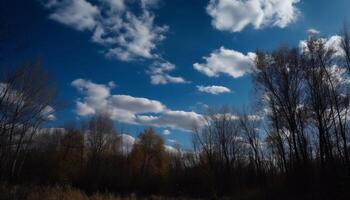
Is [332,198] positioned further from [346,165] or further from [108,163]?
[108,163]

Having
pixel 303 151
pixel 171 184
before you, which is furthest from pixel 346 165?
pixel 171 184

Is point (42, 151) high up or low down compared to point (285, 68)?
down

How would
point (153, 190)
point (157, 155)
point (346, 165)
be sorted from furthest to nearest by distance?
1. point (157, 155)
2. point (153, 190)
3. point (346, 165)

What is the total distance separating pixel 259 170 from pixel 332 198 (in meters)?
26.3

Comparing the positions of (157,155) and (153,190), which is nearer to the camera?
(153,190)

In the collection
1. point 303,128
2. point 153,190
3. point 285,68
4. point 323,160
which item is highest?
point 285,68

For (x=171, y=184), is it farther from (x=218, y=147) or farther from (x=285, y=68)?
(x=285, y=68)

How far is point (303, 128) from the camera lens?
30.8m

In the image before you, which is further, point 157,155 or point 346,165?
point 157,155

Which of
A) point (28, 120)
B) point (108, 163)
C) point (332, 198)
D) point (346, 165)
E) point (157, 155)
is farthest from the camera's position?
point (157, 155)

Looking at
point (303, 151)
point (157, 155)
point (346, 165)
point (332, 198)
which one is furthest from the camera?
point (157, 155)

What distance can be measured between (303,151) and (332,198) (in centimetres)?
883

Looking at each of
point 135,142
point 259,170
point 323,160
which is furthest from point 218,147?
point 323,160

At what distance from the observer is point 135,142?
60.8m
